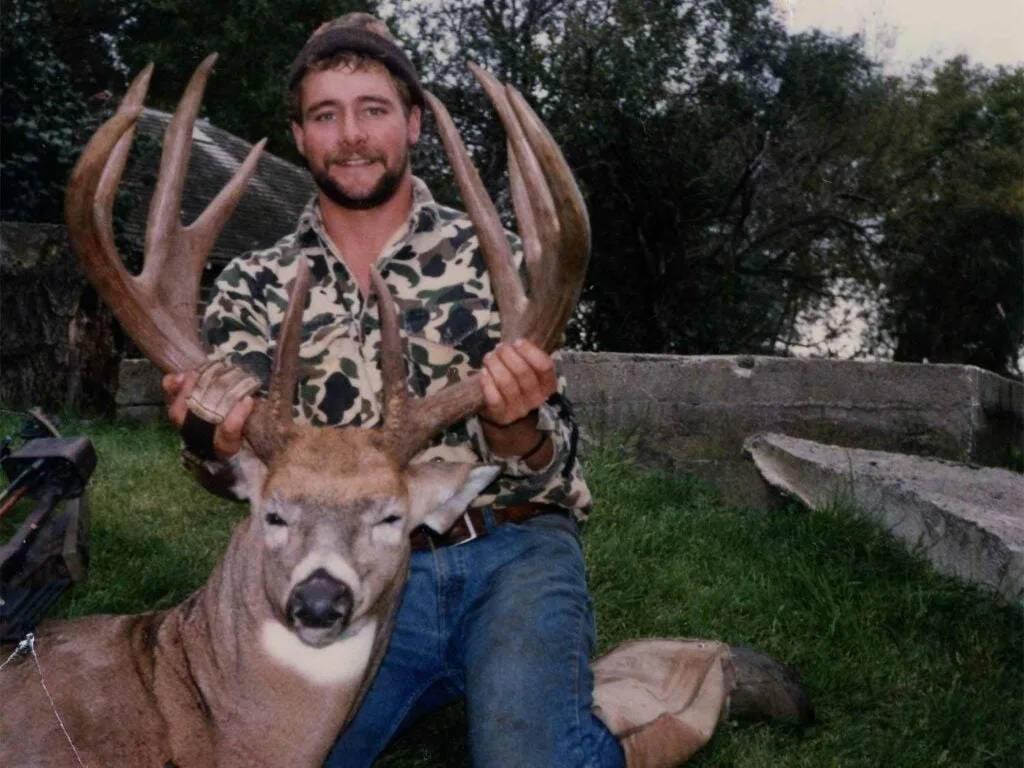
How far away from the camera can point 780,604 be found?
5.07 m

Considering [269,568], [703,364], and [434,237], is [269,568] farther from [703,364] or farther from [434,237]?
[703,364]

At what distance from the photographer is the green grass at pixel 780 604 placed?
4047mm

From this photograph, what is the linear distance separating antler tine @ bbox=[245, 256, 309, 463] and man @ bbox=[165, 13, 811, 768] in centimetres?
5

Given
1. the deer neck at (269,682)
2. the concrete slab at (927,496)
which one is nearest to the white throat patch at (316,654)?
the deer neck at (269,682)

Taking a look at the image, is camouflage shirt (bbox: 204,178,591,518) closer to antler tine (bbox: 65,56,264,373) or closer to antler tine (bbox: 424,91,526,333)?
antler tine (bbox: 65,56,264,373)

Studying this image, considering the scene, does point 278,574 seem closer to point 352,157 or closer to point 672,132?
point 352,157

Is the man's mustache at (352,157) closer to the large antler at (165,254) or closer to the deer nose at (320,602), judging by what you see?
the large antler at (165,254)

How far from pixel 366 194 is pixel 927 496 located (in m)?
2.79

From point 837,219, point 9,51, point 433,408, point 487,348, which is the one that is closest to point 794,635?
point 487,348

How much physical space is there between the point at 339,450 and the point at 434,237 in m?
1.12

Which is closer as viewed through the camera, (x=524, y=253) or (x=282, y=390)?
(x=282, y=390)

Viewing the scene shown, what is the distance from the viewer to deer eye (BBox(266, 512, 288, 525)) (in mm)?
3014

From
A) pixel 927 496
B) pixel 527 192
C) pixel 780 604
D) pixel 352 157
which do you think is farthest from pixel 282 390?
pixel 927 496

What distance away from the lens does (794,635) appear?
4875mm
